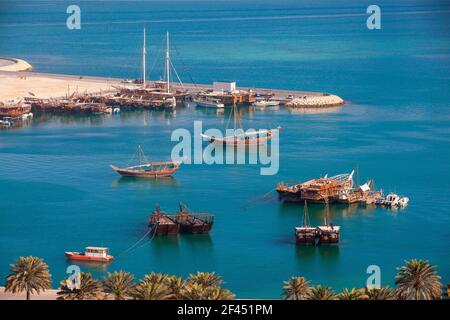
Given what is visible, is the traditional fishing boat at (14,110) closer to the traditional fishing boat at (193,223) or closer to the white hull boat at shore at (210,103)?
the white hull boat at shore at (210,103)

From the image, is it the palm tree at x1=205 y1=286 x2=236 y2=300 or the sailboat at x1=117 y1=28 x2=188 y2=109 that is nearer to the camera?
the palm tree at x1=205 y1=286 x2=236 y2=300

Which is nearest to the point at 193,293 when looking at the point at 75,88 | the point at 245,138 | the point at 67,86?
the point at 245,138

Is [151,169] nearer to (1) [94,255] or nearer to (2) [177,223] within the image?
(2) [177,223]

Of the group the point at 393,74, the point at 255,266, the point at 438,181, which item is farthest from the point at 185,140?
the point at 393,74

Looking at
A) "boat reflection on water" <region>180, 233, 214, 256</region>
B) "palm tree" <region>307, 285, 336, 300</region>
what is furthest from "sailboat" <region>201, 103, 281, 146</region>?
"palm tree" <region>307, 285, 336, 300</region>

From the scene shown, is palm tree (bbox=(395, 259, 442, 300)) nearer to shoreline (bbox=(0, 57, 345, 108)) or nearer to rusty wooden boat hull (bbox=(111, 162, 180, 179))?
rusty wooden boat hull (bbox=(111, 162, 180, 179))

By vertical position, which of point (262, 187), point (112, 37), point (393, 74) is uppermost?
point (112, 37)
